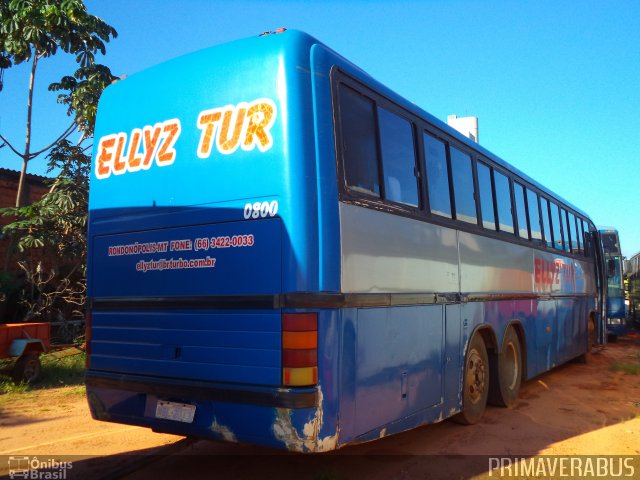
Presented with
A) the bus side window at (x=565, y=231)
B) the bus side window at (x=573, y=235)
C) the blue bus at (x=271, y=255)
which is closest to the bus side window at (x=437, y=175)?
the blue bus at (x=271, y=255)

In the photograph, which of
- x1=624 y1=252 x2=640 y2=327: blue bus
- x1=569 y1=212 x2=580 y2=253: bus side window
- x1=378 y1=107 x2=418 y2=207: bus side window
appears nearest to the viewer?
x1=378 y1=107 x2=418 y2=207: bus side window

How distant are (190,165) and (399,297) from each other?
6.72ft

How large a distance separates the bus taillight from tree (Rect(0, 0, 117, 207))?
A: 31.3ft

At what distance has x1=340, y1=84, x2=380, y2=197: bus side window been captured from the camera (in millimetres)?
4266

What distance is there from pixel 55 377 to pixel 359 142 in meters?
7.60

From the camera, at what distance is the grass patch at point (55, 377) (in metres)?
8.48

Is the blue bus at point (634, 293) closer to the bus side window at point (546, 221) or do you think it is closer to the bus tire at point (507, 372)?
the bus side window at point (546, 221)

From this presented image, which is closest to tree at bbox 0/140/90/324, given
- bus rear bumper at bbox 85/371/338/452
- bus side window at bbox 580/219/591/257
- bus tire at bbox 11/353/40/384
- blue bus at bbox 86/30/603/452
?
bus tire at bbox 11/353/40/384

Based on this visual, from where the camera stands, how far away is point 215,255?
4215 millimetres

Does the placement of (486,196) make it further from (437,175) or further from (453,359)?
(453,359)

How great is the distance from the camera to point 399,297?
4.70 meters

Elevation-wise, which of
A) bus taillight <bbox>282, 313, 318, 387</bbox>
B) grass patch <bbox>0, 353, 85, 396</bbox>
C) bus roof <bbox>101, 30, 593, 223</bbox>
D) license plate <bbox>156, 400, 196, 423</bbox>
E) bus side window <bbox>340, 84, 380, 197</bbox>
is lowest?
grass patch <bbox>0, 353, 85, 396</bbox>

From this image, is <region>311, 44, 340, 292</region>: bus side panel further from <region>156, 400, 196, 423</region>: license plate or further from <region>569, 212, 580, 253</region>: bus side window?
<region>569, 212, 580, 253</region>: bus side window

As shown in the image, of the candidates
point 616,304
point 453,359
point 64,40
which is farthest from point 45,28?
point 616,304
